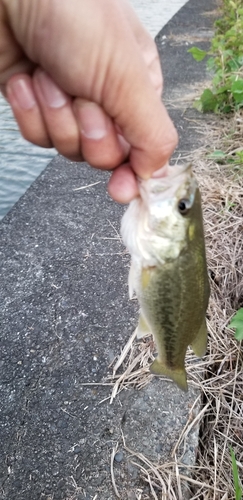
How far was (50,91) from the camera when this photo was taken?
1.34m

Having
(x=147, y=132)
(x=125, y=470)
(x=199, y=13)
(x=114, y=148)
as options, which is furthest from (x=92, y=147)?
(x=199, y=13)

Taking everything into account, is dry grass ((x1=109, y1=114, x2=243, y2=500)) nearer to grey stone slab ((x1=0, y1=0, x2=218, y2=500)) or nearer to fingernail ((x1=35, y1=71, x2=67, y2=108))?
grey stone slab ((x1=0, y1=0, x2=218, y2=500))

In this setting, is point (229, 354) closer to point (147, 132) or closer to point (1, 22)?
point (147, 132)

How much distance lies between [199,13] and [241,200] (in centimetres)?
903

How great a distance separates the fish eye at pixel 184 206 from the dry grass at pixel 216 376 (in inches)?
43.3

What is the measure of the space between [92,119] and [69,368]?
1616mm

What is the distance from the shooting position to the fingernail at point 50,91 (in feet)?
4.36

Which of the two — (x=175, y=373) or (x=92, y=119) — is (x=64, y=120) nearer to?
(x=92, y=119)

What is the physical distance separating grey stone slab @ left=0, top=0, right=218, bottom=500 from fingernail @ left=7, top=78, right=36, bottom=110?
157 centimetres

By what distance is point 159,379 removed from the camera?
249 centimetres

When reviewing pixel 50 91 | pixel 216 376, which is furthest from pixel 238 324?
pixel 50 91

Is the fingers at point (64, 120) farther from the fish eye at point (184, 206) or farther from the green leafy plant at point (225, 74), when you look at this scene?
the green leafy plant at point (225, 74)

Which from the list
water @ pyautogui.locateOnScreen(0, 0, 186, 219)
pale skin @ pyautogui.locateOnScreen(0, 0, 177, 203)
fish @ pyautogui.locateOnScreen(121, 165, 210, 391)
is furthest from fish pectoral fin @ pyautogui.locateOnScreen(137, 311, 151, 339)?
water @ pyautogui.locateOnScreen(0, 0, 186, 219)

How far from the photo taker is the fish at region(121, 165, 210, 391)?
1632mm
